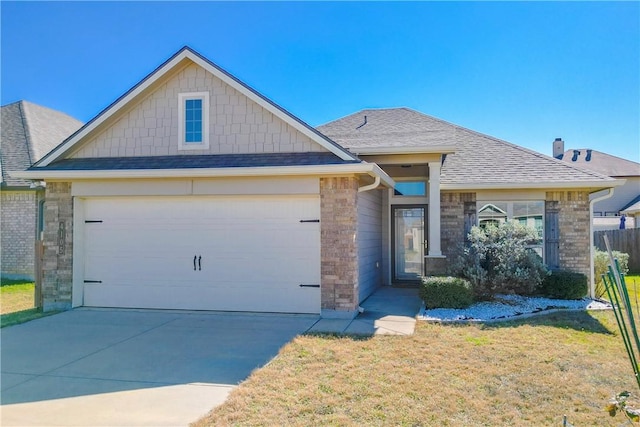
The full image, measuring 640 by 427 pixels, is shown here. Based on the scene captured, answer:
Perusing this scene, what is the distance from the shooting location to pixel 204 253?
9266 millimetres

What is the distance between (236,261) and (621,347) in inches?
274

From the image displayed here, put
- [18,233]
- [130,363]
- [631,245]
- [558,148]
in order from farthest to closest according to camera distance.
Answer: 1. [558,148]
2. [631,245]
3. [18,233]
4. [130,363]

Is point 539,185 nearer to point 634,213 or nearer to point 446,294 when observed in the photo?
point 446,294

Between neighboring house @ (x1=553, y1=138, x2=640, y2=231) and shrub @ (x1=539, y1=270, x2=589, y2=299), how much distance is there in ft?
60.3

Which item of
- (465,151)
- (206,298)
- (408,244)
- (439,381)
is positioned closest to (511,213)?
(465,151)

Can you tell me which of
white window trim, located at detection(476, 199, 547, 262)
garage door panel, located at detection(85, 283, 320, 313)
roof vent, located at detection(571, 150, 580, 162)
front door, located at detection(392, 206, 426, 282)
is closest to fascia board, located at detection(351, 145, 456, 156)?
white window trim, located at detection(476, 199, 547, 262)

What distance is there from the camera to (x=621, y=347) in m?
6.63

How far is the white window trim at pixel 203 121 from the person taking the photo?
953 centimetres

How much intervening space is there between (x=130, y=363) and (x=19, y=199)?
39.1 feet

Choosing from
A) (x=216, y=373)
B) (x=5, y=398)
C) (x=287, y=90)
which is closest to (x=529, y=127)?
(x=287, y=90)

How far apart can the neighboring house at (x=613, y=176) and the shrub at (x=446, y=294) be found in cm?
2120

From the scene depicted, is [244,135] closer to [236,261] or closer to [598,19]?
[236,261]

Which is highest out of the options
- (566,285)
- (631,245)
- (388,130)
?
(388,130)

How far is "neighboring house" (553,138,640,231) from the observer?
90.9 ft
